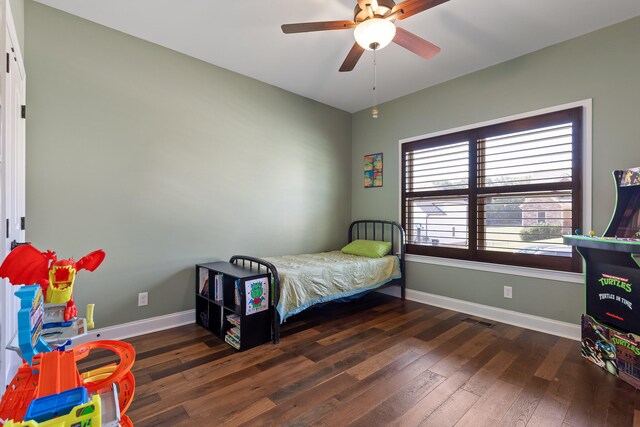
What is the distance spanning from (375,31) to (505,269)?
2.66 m

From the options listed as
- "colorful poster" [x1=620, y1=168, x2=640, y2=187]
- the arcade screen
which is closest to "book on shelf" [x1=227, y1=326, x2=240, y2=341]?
Answer: the arcade screen

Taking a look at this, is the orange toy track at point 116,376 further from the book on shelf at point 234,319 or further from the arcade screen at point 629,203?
the arcade screen at point 629,203

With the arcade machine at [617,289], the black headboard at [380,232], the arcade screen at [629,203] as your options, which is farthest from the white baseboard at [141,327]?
the arcade screen at [629,203]

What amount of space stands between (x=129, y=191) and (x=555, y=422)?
343 centimetres

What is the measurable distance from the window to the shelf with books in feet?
7.20

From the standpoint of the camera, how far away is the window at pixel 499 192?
2.84 metres

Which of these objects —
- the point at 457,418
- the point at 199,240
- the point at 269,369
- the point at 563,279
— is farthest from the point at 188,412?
the point at 563,279

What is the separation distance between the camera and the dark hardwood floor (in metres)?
1.71

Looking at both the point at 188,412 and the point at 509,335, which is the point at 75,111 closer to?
the point at 188,412

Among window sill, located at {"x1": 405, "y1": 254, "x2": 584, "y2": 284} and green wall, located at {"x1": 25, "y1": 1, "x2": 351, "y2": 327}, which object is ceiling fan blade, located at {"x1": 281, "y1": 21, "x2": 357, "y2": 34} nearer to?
green wall, located at {"x1": 25, "y1": 1, "x2": 351, "y2": 327}

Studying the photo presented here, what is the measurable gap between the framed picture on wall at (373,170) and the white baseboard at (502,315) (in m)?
1.54

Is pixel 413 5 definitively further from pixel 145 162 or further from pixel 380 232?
pixel 380 232

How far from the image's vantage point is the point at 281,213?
3879 millimetres

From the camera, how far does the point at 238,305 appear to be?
256 cm
